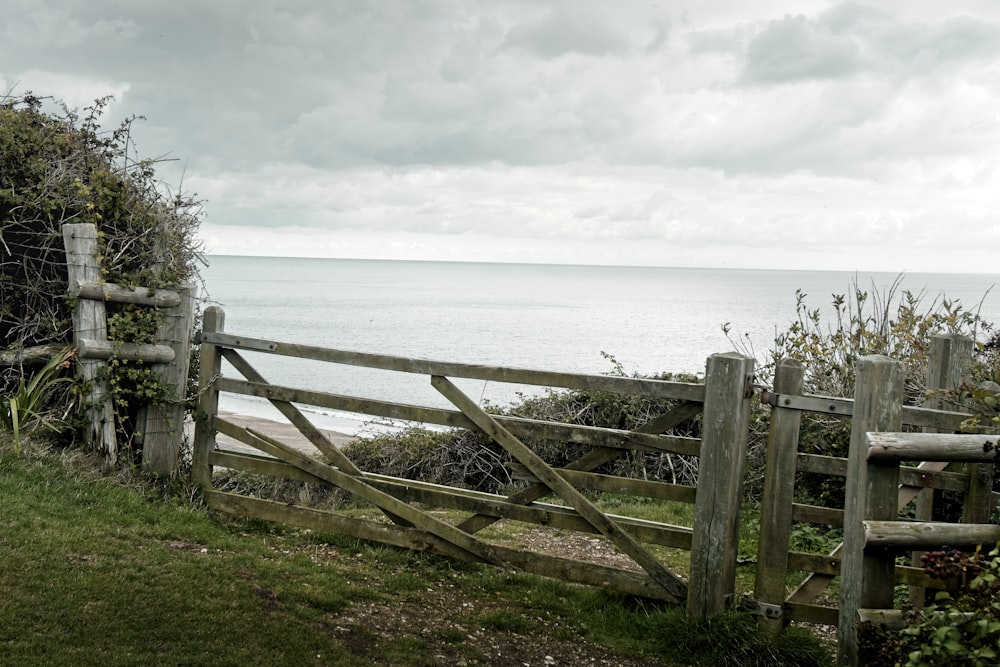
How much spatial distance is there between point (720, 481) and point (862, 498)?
1.17 meters

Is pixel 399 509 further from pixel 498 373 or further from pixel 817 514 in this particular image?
pixel 817 514

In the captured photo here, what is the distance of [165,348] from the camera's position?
775 centimetres

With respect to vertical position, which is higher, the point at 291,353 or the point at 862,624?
the point at 291,353

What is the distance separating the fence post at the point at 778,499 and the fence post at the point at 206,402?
464 centimetres

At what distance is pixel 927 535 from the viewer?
415 cm

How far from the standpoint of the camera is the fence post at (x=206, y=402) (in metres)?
7.31

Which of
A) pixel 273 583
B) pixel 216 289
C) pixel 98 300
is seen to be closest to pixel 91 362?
pixel 98 300

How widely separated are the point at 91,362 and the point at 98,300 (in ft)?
1.89

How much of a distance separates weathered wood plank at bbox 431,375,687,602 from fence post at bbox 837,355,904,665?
1.39m

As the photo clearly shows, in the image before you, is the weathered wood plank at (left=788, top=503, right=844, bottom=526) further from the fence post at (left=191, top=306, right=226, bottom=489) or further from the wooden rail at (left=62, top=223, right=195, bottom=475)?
the wooden rail at (left=62, top=223, right=195, bottom=475)

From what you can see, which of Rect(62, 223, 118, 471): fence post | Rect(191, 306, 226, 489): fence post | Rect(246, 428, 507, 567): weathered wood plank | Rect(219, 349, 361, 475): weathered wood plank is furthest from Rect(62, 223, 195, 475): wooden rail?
Rect(246, 428, 507, 567): weathered wood plank

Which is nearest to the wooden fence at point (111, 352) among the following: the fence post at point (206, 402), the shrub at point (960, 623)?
the fence post at point (206, 402)

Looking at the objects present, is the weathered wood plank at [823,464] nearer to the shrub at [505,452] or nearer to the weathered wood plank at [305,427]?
the weathered wood plank at [305,427]

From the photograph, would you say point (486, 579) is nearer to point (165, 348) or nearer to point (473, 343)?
point (165, 348)
